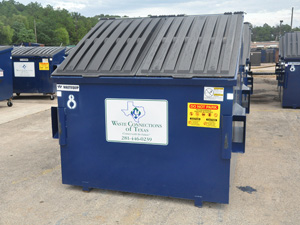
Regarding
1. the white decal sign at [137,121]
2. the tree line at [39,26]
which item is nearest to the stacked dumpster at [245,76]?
the white decal sign at [137,121]

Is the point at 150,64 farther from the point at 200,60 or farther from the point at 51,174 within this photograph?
the point at 51,174

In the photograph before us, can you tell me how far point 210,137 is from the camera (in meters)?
3.33

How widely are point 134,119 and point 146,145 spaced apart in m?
0.31

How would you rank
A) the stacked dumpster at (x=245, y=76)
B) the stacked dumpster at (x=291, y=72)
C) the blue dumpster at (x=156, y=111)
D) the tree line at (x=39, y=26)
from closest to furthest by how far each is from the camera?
1. the blue dumpster at (x=156, y=111)
2. the stacked dumpster at (x=245, y=76)
3. the stacked dumpster at (x=291, y=72)
4. the tree line at (x=39, y=26)

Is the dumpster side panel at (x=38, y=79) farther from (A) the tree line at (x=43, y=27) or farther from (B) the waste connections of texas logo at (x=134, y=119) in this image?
(A) the tree line at (x=43, y=27)

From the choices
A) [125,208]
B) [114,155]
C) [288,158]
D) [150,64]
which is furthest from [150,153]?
[288,158]

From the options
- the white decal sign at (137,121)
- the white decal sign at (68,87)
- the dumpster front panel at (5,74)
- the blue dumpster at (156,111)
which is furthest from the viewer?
the dumpster front panel at (5,74)

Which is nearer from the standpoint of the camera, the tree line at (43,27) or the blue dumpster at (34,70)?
the blue dumpster at (34,70)

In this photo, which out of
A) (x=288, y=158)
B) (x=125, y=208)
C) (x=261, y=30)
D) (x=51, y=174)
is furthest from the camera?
(x=261, y=30)

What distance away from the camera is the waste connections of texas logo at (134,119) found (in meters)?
3.52

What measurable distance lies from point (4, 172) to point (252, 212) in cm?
343

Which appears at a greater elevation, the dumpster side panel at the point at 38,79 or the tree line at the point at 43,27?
the tree line at the point at 43,27

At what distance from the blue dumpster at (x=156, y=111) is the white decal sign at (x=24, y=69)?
8444mm

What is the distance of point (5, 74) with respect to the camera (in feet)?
32.7
